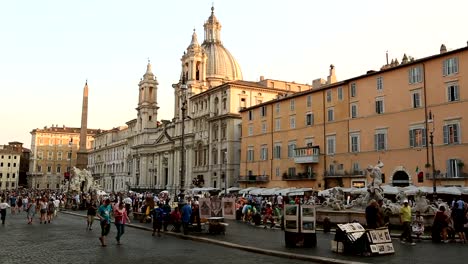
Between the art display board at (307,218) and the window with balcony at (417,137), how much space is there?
1056 inches

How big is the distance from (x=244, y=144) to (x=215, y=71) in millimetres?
31709

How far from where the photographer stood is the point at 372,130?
45.8 m

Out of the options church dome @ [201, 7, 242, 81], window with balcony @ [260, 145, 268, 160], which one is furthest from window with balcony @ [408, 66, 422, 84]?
church dome @ [201, 7, 242, 81]

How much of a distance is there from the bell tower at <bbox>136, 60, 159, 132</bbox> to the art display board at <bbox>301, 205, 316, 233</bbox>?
293 feet

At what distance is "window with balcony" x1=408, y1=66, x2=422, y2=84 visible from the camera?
1647 inches

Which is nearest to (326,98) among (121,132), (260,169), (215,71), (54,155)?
(260,169)

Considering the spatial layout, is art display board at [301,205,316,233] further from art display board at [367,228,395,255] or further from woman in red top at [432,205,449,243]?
woman in red top at [432,205,449,243]

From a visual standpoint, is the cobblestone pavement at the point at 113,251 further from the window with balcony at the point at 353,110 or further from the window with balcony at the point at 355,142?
the window with balcony at the point at 353,110

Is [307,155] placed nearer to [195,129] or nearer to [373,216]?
[195,129]

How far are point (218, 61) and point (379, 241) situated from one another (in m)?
82.6

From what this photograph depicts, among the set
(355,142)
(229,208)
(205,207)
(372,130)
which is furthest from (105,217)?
(355,142)

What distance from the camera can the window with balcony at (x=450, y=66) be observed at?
39.0 metres

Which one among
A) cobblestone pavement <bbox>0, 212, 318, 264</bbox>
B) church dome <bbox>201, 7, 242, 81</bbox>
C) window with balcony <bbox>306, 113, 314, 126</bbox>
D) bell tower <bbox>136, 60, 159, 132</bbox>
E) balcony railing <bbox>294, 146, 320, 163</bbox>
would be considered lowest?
cobblestone pavement <bbox>0, 212, 318, 264</bbox>

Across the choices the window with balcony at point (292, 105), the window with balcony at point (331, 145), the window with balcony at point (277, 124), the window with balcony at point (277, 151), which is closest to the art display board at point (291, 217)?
the window with balcony at point (331, 145)
